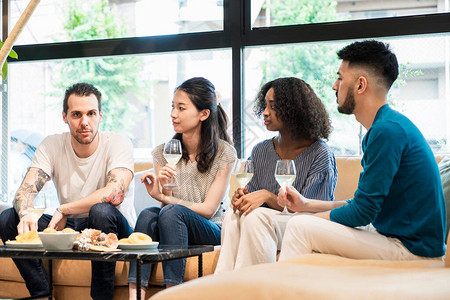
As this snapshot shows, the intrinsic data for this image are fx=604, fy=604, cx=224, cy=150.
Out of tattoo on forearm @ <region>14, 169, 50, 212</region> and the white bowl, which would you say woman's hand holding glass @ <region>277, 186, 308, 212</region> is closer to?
the white bowl

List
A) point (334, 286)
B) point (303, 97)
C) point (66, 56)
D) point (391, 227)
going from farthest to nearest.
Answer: point (66, 56) < point (303, 97) < point (391, 227) < point (334, 286)

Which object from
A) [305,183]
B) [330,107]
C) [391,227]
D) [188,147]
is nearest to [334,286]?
[391,227]

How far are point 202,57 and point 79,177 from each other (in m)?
1.55

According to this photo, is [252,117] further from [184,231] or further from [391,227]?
[391,227]

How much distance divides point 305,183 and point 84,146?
1.34m

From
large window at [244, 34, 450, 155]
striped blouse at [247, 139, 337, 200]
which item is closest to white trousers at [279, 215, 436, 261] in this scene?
striped blouse at [247, 139, 337, 200]

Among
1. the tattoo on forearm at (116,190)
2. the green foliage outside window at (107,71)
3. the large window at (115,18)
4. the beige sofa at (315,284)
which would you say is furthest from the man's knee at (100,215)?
the large window at (115,18)

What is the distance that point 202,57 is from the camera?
460 cm

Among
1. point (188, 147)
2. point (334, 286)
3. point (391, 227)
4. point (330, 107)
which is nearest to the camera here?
point (334, 286)

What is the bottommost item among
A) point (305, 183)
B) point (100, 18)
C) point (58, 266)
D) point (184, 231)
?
point (58, 266)

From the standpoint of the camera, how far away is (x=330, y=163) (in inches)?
118

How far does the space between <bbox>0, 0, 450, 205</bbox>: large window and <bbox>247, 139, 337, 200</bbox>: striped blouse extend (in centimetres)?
122

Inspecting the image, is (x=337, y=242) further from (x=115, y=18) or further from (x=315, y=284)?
(x=115, y=18)

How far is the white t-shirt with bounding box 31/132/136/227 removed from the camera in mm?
3441
